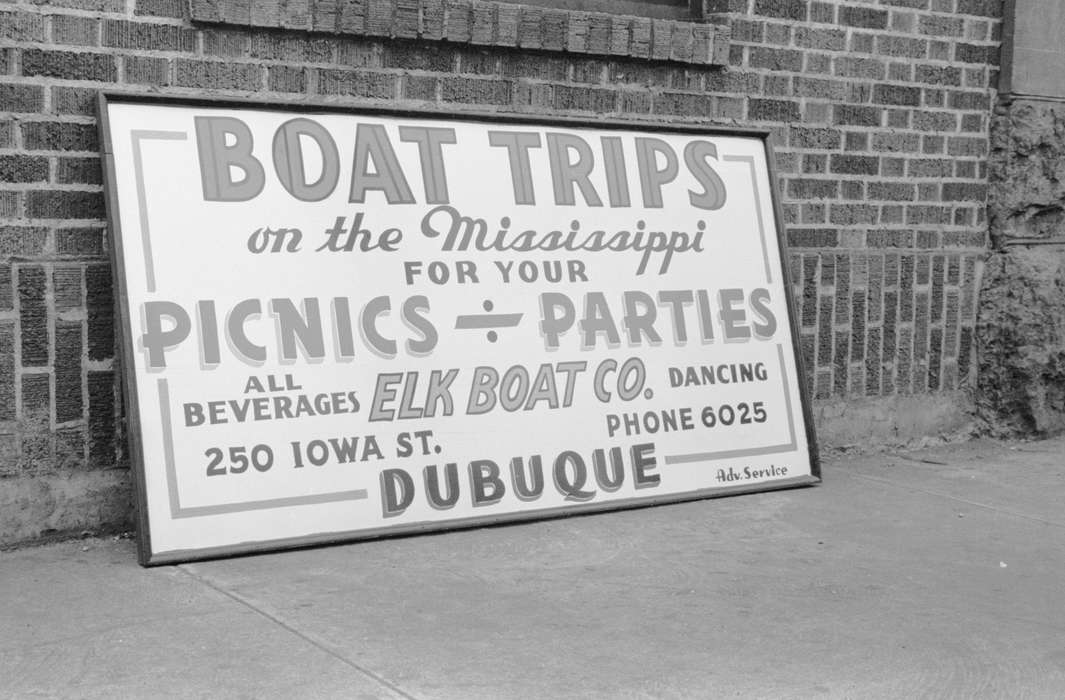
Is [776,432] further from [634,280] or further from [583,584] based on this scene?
[583,584]

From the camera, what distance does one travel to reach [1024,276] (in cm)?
645

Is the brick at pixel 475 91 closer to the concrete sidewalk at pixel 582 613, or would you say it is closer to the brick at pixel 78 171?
the brick at pixel 78 171

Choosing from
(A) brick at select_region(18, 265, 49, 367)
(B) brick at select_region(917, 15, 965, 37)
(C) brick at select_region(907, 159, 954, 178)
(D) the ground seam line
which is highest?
(B) brick at select_region(917, 15, 965, 37)

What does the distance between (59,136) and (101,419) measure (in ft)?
3.01

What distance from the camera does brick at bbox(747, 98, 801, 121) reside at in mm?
5734

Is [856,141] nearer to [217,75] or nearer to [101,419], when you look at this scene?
[217,75]

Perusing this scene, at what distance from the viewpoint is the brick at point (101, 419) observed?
437cm

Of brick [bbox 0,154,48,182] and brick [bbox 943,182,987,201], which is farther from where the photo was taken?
brick [bbox 943,182,987,201]

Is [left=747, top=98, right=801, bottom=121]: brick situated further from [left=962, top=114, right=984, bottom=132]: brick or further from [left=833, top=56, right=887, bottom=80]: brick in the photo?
[left=962, top=114, right=984, bottom=132]: brick

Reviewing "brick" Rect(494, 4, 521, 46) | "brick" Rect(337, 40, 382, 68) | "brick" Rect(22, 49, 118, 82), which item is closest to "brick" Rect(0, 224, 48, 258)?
"brick" Rect(22, 49, 118, 82)

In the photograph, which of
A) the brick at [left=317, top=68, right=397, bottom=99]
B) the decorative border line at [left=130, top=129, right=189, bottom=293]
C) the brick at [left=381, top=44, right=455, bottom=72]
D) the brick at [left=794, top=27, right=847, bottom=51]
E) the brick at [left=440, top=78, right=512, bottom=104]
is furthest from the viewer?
the brick at [left=794, top=27, right=847, bottom=51]

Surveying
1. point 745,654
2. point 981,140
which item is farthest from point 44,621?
point 981,140

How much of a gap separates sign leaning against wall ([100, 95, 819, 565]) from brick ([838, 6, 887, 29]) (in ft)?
2.86

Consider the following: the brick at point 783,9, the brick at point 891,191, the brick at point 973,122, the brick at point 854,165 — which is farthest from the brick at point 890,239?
the brick at point 783,9
